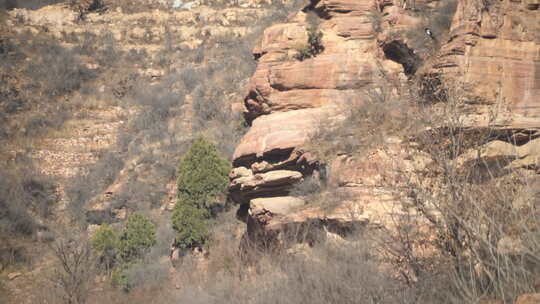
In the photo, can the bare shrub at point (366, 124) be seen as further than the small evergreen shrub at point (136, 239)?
No

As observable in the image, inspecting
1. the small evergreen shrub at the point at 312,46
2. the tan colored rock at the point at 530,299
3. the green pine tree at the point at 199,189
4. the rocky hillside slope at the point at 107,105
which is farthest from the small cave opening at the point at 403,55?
the rocky hillside slope at the point at 107,105

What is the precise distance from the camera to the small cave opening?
11234 millimetres

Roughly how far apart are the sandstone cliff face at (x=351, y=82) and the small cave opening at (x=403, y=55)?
27 mm

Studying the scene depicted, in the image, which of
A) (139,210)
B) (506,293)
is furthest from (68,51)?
(506,293)

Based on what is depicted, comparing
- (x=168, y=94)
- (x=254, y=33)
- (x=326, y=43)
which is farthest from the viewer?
(x=254, y=33)

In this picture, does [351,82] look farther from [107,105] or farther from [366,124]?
[107,105]

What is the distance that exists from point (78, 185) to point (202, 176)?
1270 cm

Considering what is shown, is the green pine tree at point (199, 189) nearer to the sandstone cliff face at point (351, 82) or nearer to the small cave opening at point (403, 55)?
the sandstone cliff face at point (351, 82)

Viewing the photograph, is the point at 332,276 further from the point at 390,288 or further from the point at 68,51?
the point at 68,51

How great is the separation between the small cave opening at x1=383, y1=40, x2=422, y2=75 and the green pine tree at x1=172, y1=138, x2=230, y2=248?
38.2 feet

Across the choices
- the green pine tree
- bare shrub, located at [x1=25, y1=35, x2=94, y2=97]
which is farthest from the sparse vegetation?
bare shrub, located at [x1=25, y1=35, x2=94, y2=97]

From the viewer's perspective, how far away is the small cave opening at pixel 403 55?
11.2 metres

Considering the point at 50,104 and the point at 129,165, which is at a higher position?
the point at 50,104

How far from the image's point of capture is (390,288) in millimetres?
6414
